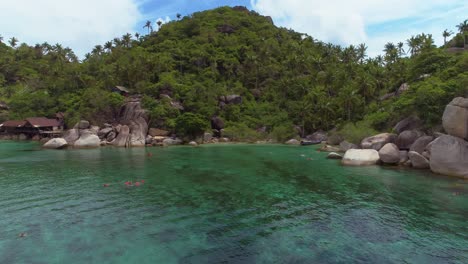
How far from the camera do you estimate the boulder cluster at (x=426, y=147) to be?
23.8m

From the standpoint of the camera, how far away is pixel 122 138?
56.9 meters

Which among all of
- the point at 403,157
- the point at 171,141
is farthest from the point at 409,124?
the point at 171,141

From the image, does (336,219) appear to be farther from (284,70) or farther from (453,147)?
(284,70)

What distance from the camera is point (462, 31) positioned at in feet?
247

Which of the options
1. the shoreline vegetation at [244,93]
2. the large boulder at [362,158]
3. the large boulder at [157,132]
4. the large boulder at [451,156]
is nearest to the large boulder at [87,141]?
the shoreline vegetation at [244,93]

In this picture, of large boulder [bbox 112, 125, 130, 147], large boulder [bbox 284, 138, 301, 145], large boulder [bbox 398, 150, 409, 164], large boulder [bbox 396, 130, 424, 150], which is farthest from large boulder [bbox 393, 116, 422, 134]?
large boulder [bbox 112, 125, 130, 147]

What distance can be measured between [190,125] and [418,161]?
137 ft

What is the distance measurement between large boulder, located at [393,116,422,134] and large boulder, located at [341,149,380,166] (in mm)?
7171

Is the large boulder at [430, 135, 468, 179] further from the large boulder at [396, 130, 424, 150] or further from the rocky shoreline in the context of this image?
the large boulder at [396, 130, 424, 150]

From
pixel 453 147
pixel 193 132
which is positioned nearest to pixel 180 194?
pixel 453 147

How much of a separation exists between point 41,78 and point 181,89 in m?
49.5

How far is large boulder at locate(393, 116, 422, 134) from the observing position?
34.3m

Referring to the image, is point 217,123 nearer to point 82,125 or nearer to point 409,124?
point 82,125

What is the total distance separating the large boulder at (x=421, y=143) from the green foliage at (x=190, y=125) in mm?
39439
